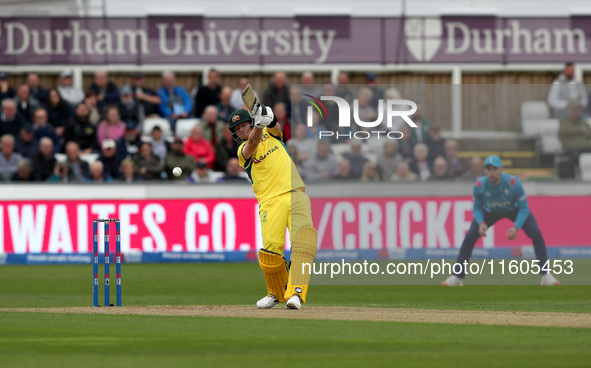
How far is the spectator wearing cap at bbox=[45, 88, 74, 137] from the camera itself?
23.5 meters

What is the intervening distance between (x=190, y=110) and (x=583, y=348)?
16.6m

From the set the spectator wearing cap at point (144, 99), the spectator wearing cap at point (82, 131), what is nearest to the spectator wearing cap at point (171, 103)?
the spectator wearing cap at point (144, 99)

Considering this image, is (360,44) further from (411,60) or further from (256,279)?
(256,279)

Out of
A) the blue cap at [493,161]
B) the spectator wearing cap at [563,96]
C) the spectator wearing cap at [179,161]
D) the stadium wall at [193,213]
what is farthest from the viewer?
the spectator wearing cap at [179,161]

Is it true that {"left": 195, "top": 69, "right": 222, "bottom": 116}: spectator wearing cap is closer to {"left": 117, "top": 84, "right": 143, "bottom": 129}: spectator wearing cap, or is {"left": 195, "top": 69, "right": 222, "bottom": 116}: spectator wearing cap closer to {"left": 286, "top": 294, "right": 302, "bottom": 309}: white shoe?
{"left": 117, "top": 84, "right": 143, "bottom": 129}: spectator wearing cap

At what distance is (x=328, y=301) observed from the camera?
1438 centimetres

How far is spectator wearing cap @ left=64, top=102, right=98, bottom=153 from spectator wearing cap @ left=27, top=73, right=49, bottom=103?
1.11 meters

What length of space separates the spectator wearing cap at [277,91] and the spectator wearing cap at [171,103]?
194 centimetres

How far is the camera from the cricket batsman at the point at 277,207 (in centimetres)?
1211

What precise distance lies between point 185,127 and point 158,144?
4.04ft

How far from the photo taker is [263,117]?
38.4 feet

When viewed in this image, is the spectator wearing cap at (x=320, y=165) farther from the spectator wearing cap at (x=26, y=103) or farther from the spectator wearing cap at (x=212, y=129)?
the spectator wearing cap at (x=26, y=103)

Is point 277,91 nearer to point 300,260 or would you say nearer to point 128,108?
point 128,108

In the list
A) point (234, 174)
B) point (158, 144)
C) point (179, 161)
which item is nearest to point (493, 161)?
point (234, 174)
